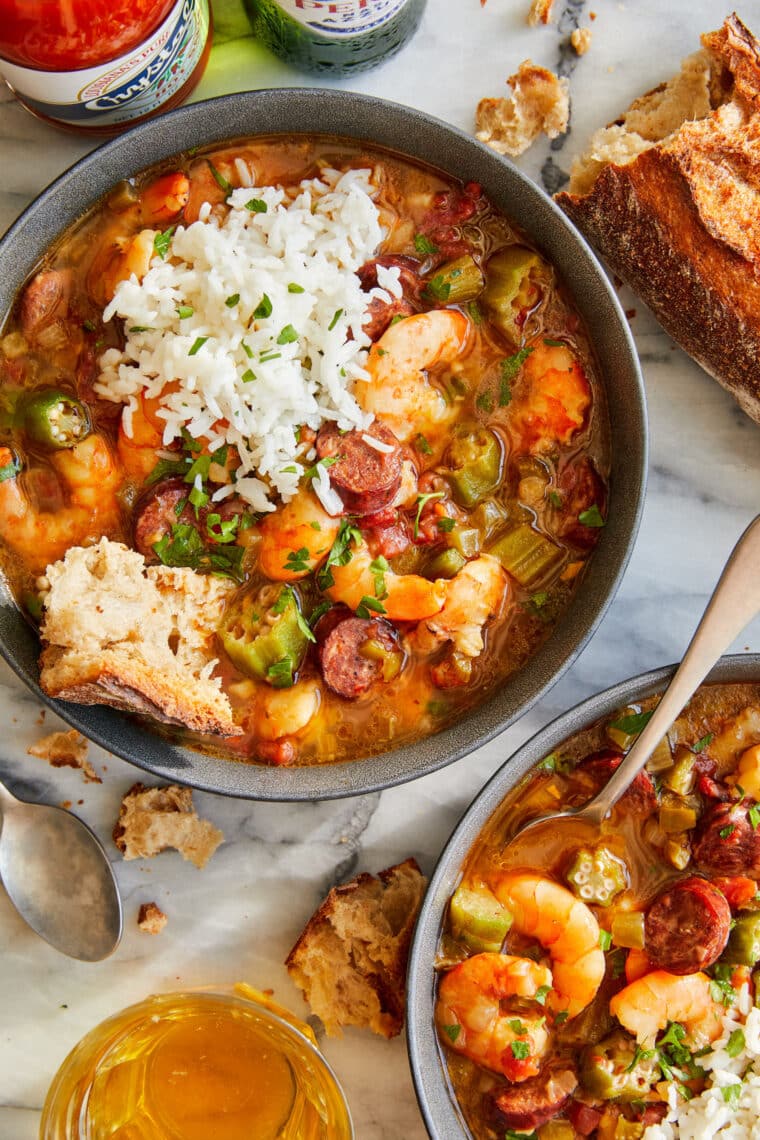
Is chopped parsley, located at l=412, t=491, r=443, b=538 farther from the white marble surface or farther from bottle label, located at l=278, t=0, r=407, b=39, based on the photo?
bottle label, located at l=278, t=0, r=407, b=39

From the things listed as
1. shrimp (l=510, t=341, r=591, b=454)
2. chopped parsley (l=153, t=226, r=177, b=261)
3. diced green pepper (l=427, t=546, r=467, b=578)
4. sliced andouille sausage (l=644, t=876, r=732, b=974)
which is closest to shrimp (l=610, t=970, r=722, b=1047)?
sliced andouille sausage (l=644, t=876, r=732, b=974)

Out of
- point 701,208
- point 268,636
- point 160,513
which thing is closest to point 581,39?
point 701,208

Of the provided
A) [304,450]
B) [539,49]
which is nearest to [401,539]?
[304,450]

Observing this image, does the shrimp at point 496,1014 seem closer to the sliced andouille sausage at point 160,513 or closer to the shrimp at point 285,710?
the shrimp at point 285,710

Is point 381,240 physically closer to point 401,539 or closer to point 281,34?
point 281,34

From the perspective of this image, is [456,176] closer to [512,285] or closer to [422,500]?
[512,285]
